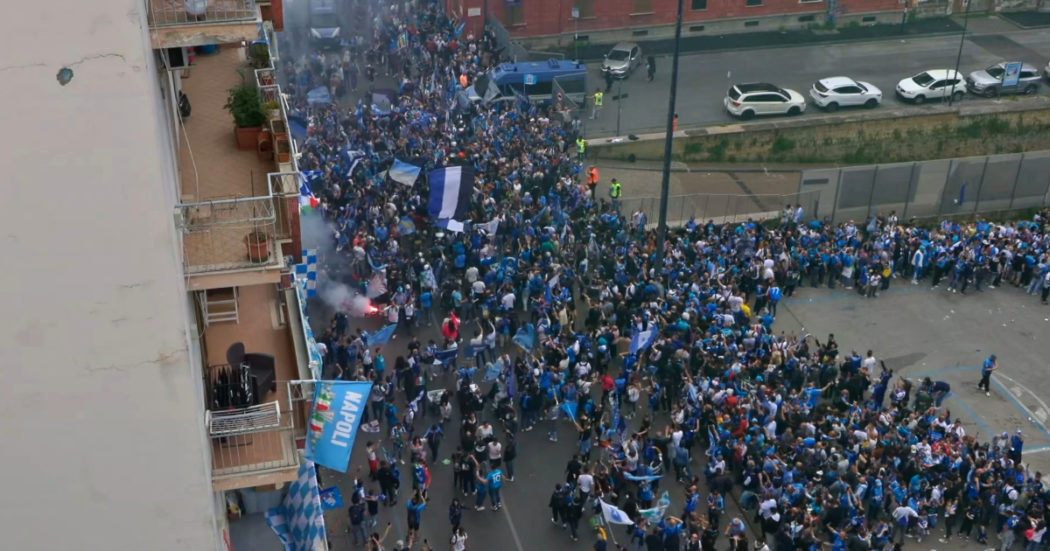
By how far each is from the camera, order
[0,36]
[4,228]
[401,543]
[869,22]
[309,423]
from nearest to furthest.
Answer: [0,36] → [4,228] → [309,423] → [401,543] → [869,22]

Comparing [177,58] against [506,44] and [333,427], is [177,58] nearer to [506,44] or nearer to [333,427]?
[333,427]

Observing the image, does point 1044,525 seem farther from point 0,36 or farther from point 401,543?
point 0,36

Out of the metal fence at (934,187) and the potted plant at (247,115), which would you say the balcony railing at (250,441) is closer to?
the potted plant at (247,115)

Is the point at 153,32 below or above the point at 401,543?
above

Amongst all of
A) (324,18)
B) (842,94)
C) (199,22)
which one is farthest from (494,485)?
(324,18)

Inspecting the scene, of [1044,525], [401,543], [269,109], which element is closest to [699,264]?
[1044,525]

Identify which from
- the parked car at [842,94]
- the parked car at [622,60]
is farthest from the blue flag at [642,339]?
the parked car at [622,60]

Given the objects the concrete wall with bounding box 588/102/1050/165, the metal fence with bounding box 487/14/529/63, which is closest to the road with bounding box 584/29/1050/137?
the concrete wall with bounding box 588/102/1050/165
